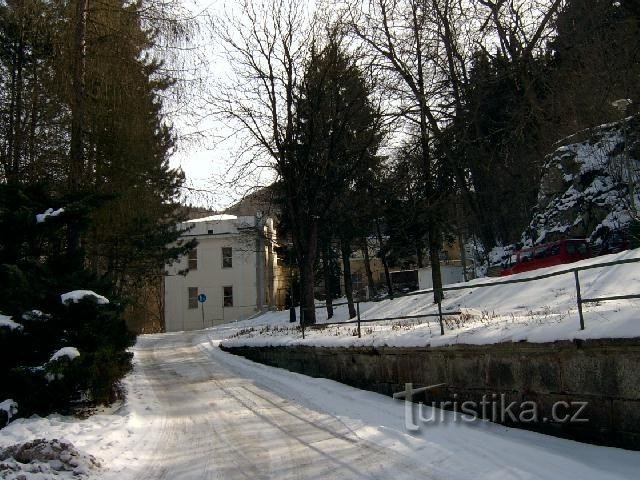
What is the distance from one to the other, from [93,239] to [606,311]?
1066 centimetres

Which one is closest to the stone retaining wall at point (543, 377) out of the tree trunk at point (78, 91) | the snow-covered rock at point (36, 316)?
the snow-covered rock at point (36, 316)

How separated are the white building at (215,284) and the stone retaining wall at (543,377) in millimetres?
39474

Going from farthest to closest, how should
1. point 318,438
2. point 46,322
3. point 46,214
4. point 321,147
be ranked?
point 321,147 < point 46,214 < point 46,322 < point 318,438

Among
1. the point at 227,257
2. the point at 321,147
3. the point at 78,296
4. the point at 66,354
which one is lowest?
the point at 66,354

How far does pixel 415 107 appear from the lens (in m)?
17.7

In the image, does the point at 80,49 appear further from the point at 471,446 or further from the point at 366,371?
the point at 471,446

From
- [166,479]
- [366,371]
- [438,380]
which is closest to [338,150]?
[366,371]

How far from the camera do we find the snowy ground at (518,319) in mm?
6238

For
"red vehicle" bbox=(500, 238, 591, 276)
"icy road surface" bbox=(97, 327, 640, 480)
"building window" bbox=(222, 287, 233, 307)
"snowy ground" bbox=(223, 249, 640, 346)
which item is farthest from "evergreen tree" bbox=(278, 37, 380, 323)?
"building window" bbox=(222, 287, 233, 307)

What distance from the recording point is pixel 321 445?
255 inches

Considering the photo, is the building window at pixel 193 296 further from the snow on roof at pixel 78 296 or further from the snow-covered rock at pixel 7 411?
the snow-covered rock at pixel 7 411

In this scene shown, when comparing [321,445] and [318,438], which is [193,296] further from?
[321,445]

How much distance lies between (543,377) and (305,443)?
2.75 meters

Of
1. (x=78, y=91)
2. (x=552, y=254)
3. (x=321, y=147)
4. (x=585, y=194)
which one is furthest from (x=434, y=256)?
(x=78, y=91)
